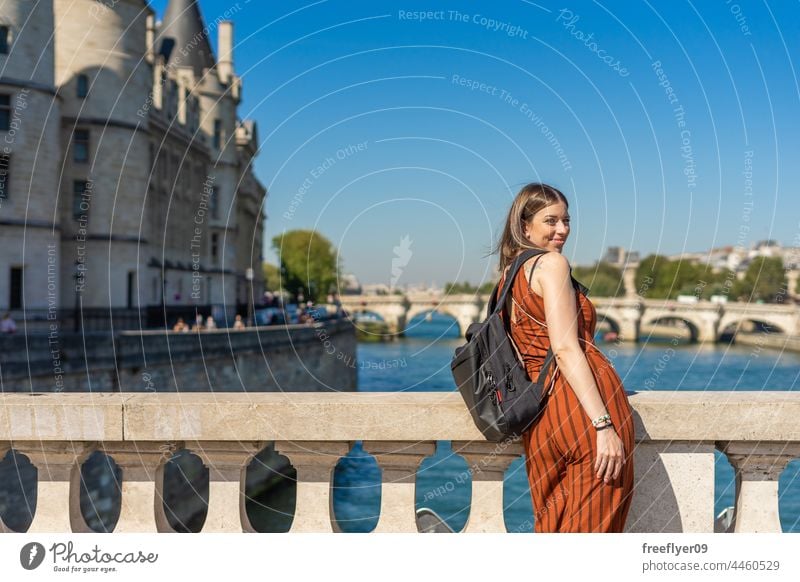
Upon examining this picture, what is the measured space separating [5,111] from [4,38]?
6.60 ft

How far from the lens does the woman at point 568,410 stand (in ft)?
10.7

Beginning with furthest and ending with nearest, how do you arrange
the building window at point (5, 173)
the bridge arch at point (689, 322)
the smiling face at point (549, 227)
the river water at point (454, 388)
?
1. the bridge arch at point (689, 322)
2. the building window at point (5, 173)
3. the river water at point (454, 388)
4. the smiling face at point (549, 227)

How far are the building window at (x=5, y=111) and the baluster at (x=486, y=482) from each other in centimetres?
2355

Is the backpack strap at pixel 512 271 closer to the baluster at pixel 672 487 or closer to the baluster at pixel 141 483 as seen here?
the baluster at pixel 672 487

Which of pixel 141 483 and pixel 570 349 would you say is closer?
pixel 570 349

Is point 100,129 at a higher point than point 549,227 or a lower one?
higher

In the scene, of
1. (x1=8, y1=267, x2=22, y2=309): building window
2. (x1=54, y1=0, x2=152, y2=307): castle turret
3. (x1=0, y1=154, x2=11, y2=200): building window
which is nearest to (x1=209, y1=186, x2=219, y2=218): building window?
(x1=54, y1=0, x2=152, y2=307): castle turret

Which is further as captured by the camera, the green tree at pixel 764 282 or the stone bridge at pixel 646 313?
the green tree at pixel 764 282

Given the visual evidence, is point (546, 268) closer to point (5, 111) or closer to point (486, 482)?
point (486, 482)

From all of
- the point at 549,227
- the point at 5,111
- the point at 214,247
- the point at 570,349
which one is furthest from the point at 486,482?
the point at 214,247

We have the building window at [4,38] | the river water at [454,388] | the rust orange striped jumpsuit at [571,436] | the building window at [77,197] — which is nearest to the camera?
the rust orange striped jumpsuit at [571,436]

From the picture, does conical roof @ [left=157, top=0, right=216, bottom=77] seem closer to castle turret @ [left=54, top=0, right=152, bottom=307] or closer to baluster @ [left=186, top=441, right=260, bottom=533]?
castle turret @ [left=54, top=0, right=152, bottom=307]

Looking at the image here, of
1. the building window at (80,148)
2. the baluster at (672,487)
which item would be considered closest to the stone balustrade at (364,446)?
the baluster at (672,487)

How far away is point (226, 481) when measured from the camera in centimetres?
398
